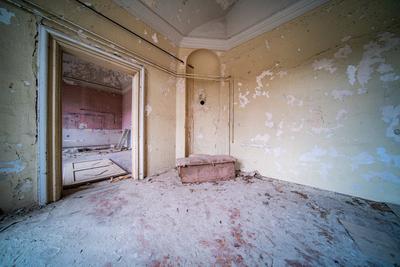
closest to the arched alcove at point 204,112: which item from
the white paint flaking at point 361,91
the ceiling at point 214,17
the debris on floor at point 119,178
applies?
the ceiling at point 214,17

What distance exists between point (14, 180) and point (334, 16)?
5.20 metres

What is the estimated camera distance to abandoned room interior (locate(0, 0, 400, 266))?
123 cm

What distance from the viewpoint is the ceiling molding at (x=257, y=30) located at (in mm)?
2408

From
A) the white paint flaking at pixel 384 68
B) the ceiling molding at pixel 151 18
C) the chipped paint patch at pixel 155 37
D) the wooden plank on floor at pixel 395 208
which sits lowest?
the wooden plank on floor at pixel 395 208

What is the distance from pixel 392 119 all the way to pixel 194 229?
10.2 ft

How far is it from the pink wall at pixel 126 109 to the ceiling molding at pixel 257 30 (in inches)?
252

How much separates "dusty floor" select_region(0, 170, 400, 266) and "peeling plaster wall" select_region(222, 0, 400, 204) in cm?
50

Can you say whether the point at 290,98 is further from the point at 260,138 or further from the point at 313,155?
the point at 313,155

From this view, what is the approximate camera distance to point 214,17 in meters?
3.29

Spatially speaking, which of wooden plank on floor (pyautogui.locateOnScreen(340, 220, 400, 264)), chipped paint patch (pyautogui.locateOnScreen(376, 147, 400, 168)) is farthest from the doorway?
chipped paint patch (pyautogui.locateOnScreen(376, 147, 400, 168))

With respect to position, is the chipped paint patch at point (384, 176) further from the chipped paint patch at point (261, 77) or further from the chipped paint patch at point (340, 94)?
the chipped paint patch at point (261, 77)

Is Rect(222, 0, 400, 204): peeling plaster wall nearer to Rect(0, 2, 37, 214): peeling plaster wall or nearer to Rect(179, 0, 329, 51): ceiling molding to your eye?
Rect(179, 0, 329, 51): ceiling molding

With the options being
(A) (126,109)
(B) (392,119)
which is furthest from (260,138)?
(A) (126,109)

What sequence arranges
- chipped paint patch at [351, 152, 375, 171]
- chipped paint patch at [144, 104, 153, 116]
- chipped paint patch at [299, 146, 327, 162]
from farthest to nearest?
chipped paint patch at [144, 104, 153, 116] → chipped paint patch at [299, 146, 327, 162] → chipped paint patch at [351, 152, 375, 171]
